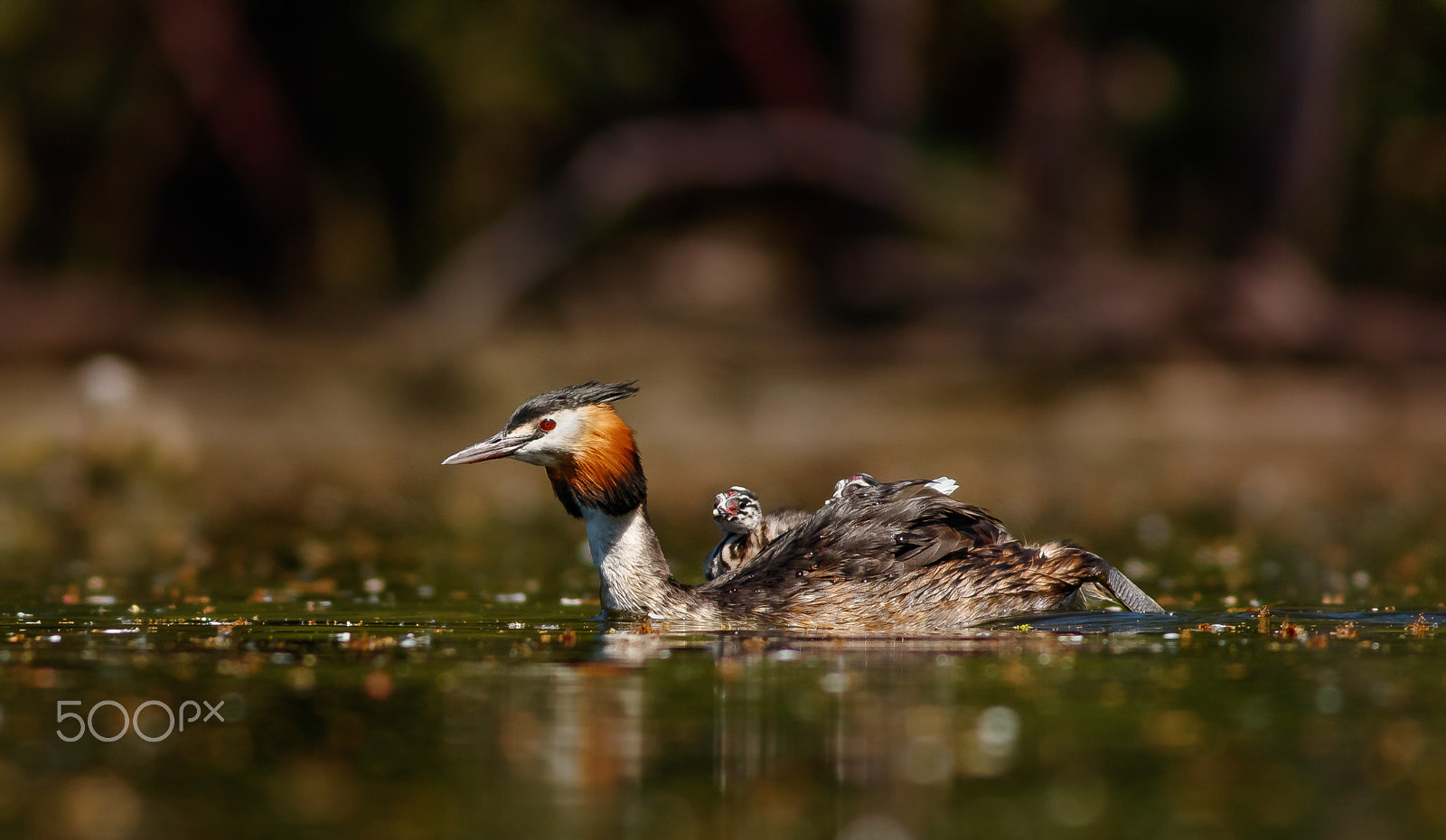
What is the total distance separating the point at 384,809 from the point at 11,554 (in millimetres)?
8911

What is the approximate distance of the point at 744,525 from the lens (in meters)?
11.9

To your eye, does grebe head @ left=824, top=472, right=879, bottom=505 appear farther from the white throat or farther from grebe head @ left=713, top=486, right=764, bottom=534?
the white throat

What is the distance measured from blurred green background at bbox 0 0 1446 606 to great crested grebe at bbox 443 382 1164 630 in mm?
6673

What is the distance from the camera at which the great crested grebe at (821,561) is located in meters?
10.5

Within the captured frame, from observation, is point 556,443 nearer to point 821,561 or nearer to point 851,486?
point 821,561

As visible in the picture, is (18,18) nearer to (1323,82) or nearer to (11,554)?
(11,554)

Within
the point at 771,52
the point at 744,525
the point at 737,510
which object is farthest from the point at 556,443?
the point at 771,52

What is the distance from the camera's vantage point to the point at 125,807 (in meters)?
5.88

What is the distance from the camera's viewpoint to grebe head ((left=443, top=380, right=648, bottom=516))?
10.7 meters

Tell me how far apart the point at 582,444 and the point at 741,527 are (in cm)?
146

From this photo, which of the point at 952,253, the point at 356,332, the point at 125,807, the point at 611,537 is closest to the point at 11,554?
the point at 611,537

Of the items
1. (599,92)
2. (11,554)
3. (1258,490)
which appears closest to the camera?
(11,554)

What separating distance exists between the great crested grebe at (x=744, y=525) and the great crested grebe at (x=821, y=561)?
26.6 inches

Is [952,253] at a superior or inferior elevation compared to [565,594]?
superior
